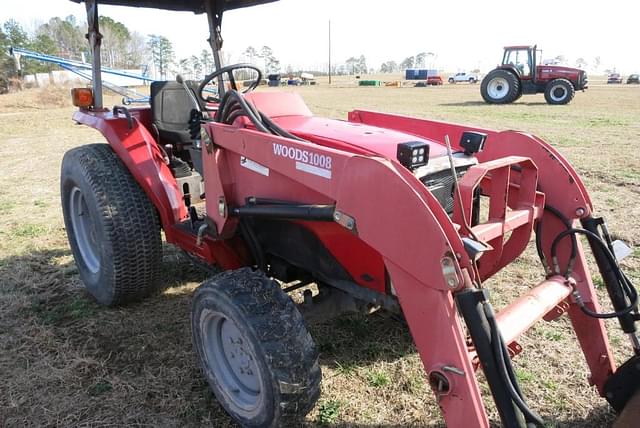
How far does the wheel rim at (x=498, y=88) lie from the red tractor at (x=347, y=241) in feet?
59.5

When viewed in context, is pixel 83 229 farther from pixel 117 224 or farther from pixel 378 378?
pixel 378 378

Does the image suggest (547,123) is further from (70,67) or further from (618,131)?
(70,67)

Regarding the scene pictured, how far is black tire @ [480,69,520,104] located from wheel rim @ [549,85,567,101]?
1226 millimetres

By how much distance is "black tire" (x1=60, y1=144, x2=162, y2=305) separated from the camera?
3039mm

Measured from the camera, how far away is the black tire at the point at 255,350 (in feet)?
6.66

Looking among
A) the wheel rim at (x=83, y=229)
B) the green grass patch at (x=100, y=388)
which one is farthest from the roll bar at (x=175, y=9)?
the green grass patch at (x=100, y=388)

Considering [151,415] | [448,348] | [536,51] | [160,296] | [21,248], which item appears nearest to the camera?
[448,348]

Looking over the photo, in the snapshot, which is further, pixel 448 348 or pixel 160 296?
pixel 160 296

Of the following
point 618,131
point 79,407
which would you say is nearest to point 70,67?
point 618,131

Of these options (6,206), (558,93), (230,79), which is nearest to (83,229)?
(230,79)

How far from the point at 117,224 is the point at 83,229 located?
90 cm

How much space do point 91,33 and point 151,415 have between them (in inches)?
97.4

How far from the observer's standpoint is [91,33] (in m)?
3.34

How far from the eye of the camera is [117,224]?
9.90 feet
